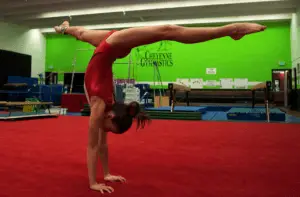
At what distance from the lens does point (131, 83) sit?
29.4 ft

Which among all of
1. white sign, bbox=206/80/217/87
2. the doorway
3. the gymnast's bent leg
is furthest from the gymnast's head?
white sign, bbox=206/80/217/87

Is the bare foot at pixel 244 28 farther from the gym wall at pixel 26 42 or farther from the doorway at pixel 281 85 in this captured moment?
the gym wall at pixel 26 42

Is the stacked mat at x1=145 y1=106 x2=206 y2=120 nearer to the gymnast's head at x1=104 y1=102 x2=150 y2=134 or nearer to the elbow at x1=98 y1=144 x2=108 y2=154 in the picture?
the elbow at x1=98 y1=144 x2=108 y2=154

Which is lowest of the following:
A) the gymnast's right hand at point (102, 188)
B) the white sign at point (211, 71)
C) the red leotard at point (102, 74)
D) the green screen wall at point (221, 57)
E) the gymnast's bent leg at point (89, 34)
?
the gymnast's right hand at point (102, 188)

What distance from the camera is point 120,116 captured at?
1434 mm

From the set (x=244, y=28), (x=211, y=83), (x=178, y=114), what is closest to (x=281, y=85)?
(x=211, y=83)

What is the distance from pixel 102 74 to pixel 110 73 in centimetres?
7

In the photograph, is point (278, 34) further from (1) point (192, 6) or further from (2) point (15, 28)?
(2) point (15, 28)

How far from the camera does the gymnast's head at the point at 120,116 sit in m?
1.44

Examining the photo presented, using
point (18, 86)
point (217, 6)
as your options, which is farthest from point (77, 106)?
point (217, 6)

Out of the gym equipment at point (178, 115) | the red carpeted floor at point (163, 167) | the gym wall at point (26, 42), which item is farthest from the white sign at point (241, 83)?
the gym wall at point (26, 42)

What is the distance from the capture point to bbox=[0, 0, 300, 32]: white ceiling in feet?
31.6

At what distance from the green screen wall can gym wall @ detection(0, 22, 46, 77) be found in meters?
2.41

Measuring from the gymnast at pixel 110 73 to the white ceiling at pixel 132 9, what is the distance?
845cm
